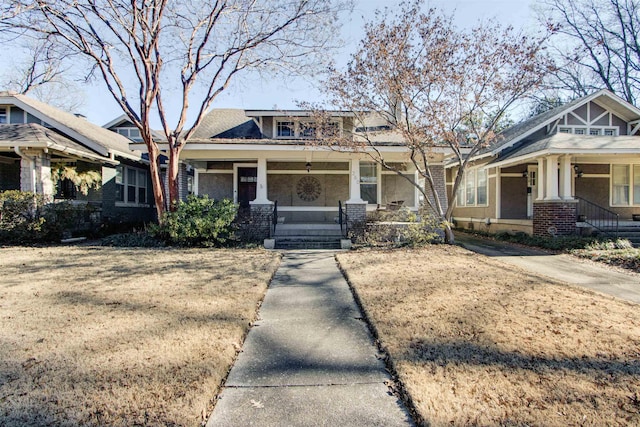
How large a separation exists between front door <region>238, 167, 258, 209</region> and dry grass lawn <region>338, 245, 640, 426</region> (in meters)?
10.3

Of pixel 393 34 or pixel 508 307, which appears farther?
pixel 393 34

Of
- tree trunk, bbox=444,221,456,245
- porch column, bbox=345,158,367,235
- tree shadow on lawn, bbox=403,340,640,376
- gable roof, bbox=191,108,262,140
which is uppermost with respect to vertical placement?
gable roof, bbox=191,108,262,140

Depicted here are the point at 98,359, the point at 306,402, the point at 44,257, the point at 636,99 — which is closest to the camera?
the point at 306,402

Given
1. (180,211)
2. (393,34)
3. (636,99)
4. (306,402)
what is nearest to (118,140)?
(180,211)

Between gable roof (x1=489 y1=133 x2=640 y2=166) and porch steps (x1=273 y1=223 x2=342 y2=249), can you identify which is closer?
gable roof (x1=489 y1=133 x2=640 y2=166)

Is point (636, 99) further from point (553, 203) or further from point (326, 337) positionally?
point (326, 337)

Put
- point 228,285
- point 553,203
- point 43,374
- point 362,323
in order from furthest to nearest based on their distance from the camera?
point 553,203 < point 228,285 < point 362,323 < point 43,374

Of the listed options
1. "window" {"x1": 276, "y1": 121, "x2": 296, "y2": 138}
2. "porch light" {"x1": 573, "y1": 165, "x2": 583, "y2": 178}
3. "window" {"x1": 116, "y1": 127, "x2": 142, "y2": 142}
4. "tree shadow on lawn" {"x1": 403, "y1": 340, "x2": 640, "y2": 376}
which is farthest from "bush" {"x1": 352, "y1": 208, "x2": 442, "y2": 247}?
"window" {"x1": 116, "y1": 127, "x2": 142, "y2": 142}

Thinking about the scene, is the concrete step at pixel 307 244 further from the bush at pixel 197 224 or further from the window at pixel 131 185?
the window at pixel 131 185

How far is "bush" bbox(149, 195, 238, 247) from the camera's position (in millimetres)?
9969

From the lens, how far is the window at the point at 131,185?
15.9 meters

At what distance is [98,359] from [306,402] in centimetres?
190

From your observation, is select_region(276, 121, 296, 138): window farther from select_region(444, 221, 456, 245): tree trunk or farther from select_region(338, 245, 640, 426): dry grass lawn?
select_region(338, 245, 640, 426): dry grass lawn

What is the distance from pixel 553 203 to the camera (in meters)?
11.0
